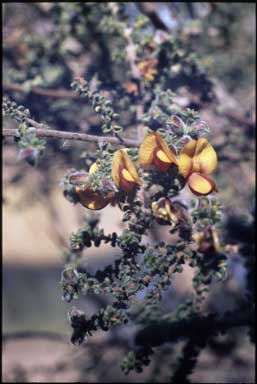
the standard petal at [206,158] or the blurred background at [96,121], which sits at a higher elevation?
the blurred background at [96,121]

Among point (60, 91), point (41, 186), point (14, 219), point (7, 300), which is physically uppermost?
point (14, 219)

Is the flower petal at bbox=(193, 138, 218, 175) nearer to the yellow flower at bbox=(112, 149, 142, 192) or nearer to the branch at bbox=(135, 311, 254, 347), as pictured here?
the yellow flower at bbox=(112, 149, 142, 192)

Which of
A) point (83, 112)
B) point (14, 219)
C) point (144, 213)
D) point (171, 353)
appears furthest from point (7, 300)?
point (144, 213)

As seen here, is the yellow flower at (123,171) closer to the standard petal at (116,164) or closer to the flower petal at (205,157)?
the standard petal at (116,164)

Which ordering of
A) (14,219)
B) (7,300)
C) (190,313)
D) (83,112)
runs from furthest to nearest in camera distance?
(7,300)
(14,219)
(83,112)
(190,313)

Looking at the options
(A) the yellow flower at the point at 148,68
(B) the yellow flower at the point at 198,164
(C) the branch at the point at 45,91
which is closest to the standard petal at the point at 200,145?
(B) the yellow flower at the point at 198,164

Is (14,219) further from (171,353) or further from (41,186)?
(171,353)

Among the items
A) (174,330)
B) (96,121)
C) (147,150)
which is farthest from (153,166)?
(96,121)
